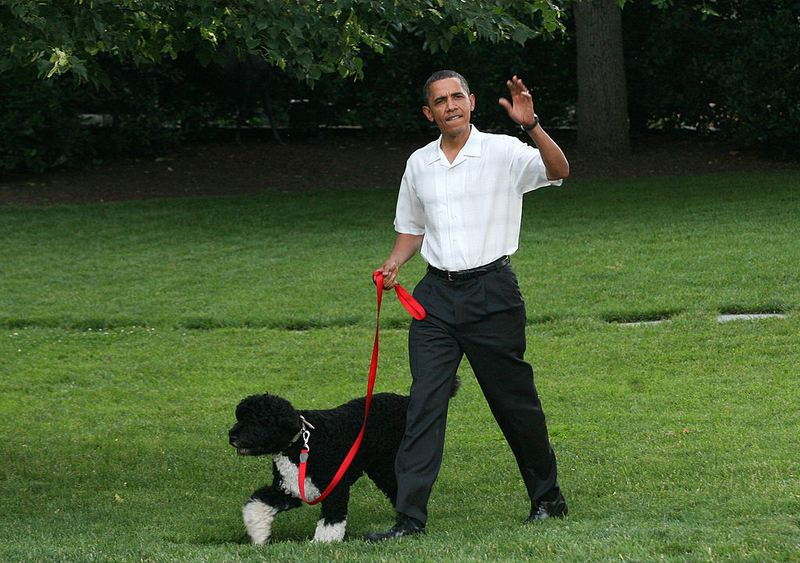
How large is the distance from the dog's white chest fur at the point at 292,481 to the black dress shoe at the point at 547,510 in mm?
1049

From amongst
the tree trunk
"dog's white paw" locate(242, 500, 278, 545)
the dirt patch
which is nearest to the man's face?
"dog's white paw" locate(242, 500, 278, 545)

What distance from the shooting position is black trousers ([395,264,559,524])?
4.61 m

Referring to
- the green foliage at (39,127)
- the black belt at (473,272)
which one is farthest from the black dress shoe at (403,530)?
the green foliage at (39,127)

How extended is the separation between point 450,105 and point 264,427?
173cm

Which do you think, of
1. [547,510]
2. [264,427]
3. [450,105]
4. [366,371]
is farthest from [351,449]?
[366,371]

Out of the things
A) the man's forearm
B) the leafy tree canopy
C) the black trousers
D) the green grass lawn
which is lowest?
the green grass lawn

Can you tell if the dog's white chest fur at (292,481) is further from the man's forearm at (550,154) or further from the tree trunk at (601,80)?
the tree trunk at (601,80)

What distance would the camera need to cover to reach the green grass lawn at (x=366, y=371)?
4.81m

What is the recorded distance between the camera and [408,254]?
16.6ft

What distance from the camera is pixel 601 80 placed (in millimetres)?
17172

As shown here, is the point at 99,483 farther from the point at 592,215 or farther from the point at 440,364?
the point at 592,215

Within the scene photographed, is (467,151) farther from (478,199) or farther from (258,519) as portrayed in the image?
(258,519)

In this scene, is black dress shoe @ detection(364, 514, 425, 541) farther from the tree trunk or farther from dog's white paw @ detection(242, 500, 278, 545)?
the tree trunk

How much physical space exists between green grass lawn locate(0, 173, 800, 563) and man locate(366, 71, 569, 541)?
44cm
